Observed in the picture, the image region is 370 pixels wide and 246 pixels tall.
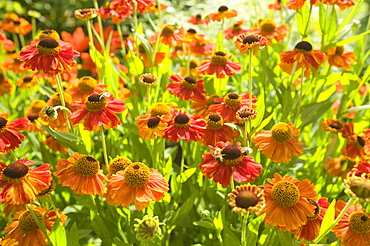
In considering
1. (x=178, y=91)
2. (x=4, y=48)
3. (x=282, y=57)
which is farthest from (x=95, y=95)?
(x=4, y=48)

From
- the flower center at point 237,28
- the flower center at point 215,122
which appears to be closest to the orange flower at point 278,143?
the flower center at point 215,122

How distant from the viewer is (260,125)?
1.06 m

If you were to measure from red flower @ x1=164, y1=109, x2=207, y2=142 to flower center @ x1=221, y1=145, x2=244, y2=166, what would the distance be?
18 centimetres

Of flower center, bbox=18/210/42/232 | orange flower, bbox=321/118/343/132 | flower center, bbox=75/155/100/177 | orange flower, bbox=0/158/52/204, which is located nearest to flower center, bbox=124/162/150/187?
flower center, bbox=75/155/100/177

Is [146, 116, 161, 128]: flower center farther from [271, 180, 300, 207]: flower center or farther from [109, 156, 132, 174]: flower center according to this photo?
[271, 180, 300, 207]: flower center

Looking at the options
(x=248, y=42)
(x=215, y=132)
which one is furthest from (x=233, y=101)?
(x=248, y=42)

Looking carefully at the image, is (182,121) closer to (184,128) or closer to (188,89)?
(184,128)

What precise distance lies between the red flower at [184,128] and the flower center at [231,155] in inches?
7.2

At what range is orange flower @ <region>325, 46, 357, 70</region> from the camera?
148cm

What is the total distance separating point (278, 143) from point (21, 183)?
0.73 metres

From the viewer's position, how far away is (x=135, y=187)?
0.96 meters

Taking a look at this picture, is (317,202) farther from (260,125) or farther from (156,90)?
(156,90)

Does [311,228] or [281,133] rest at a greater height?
[281,133]

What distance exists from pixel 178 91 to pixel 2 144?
63 centimetres
